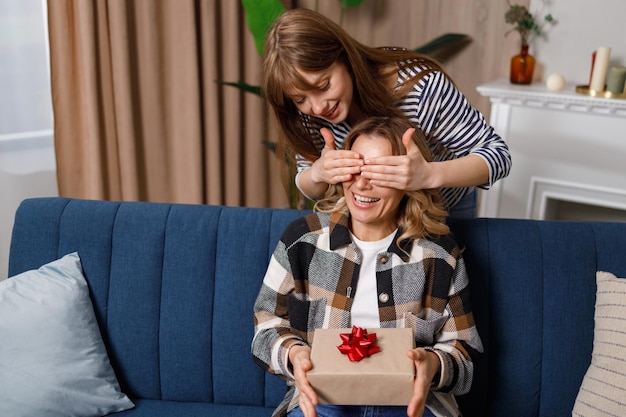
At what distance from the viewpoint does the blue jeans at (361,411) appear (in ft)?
4.48

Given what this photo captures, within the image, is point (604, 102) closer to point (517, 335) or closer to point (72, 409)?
point (517, 335)

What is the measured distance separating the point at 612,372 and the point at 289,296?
29.6 inches

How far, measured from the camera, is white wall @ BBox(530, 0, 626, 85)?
107 inches

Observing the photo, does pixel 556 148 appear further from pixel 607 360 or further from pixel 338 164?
pixel 338 164

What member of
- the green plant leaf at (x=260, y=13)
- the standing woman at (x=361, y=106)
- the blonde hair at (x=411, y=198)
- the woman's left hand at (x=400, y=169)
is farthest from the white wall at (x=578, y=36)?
the woman's left hand at (x=400, y=169)

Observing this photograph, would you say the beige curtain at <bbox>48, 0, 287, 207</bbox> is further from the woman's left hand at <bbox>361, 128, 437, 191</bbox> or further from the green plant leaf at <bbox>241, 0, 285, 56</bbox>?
the woman's left hand at <bbox>361, 128, 437, 191</bbox>

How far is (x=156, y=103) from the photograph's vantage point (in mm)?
2801

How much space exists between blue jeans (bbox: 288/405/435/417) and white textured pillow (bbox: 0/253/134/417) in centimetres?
56

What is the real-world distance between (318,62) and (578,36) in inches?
71.8

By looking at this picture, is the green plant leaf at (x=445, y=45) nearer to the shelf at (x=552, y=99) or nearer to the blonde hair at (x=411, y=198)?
the shelf at (x=552, y=99)

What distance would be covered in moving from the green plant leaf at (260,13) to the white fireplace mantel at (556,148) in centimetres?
91

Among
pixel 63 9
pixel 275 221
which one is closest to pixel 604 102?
pixel 275 221

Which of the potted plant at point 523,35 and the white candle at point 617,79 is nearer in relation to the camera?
the white candle at point 617,79

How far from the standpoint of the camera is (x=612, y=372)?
149 cm
